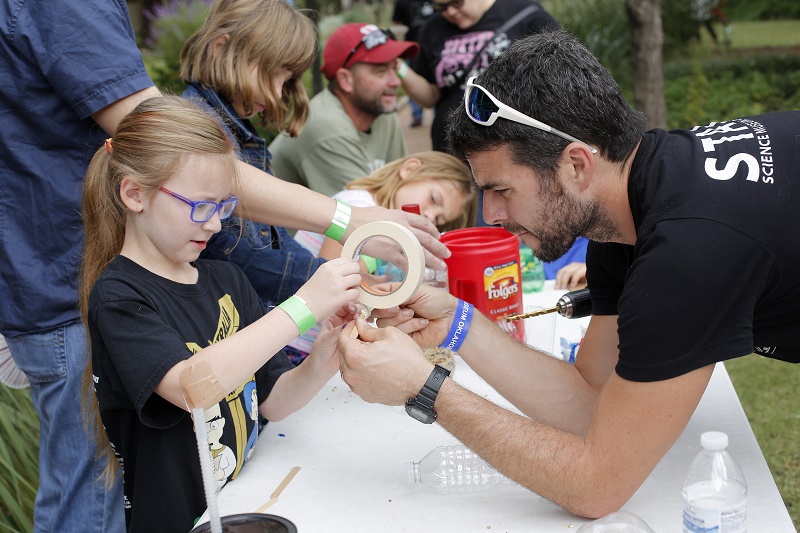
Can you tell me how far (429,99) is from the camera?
5.19m

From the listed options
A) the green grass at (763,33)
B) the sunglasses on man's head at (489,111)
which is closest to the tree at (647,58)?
the sunglasses on man's head at (489,111)

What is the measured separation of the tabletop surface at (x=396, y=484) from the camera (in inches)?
70.5

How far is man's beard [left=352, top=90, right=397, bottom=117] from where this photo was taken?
4.75 metres

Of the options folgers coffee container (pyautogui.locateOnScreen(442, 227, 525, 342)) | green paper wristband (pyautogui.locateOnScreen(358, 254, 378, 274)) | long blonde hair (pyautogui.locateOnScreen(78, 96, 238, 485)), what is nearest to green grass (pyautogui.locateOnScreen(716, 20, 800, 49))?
folgers coffee container (pyautogui.locateOnScreen(442, 227, 525, 342))

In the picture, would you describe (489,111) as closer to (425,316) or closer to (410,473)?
(425,316)

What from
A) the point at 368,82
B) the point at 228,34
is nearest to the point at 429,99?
the point at 368,82

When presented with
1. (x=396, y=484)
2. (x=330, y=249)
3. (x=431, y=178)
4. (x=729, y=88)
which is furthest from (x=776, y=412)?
(x=729, y=88)

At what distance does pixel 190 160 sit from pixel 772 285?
4.55 ft

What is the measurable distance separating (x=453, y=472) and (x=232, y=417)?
1.87ft

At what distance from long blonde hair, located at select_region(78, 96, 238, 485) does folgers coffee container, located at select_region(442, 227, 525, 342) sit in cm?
86

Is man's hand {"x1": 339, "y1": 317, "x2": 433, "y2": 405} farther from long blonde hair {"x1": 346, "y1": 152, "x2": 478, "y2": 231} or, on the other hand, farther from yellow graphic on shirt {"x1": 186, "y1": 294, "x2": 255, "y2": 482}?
long blonde hair {"x1": 346, "y1": 152, "x2": 478, "y2": 231}

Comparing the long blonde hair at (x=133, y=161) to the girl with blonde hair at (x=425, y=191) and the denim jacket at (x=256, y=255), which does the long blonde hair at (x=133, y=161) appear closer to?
the denim jacket at (x=256, y=255)

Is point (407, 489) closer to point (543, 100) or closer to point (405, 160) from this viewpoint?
point (543, 100)

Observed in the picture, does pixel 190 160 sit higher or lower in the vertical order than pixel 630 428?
higher
